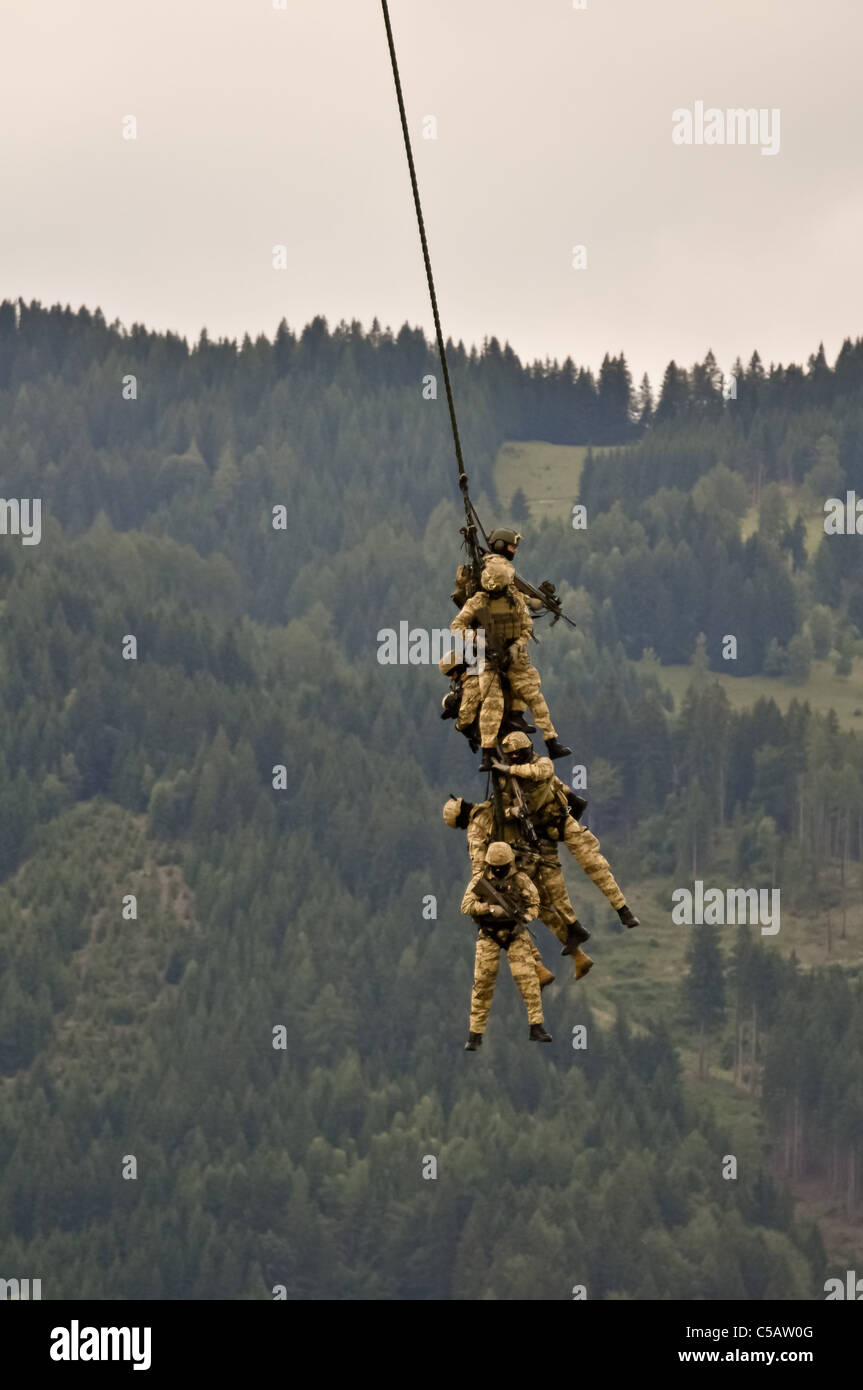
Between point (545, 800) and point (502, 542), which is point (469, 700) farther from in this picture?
point (502, 542)

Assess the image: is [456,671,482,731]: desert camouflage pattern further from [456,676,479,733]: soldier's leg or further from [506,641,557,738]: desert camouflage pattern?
[506,641,557,738]: desert camouflage pattern

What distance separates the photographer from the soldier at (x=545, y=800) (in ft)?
167

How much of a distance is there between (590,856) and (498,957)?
2320 millimetres

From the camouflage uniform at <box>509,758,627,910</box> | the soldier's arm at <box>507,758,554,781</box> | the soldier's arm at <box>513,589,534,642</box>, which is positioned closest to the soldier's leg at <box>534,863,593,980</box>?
the camouflage uniform at <box>509,758,627,910</box>

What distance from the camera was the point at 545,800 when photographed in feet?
168

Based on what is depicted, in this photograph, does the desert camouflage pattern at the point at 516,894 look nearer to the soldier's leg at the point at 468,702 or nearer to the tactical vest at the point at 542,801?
the tactical vest at the point at 542,801

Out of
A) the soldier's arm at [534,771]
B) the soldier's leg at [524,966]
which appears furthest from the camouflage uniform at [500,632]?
the soldier's leg at [524,966]

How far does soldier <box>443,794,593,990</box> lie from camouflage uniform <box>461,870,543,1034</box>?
0.20 meters

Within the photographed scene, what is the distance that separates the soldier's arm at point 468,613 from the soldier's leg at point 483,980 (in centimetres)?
389

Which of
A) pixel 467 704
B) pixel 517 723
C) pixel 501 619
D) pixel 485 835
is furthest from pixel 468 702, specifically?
pixel 485 835

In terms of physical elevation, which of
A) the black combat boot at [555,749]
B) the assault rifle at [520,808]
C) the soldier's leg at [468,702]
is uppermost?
the soldier's leg at [468,702]
